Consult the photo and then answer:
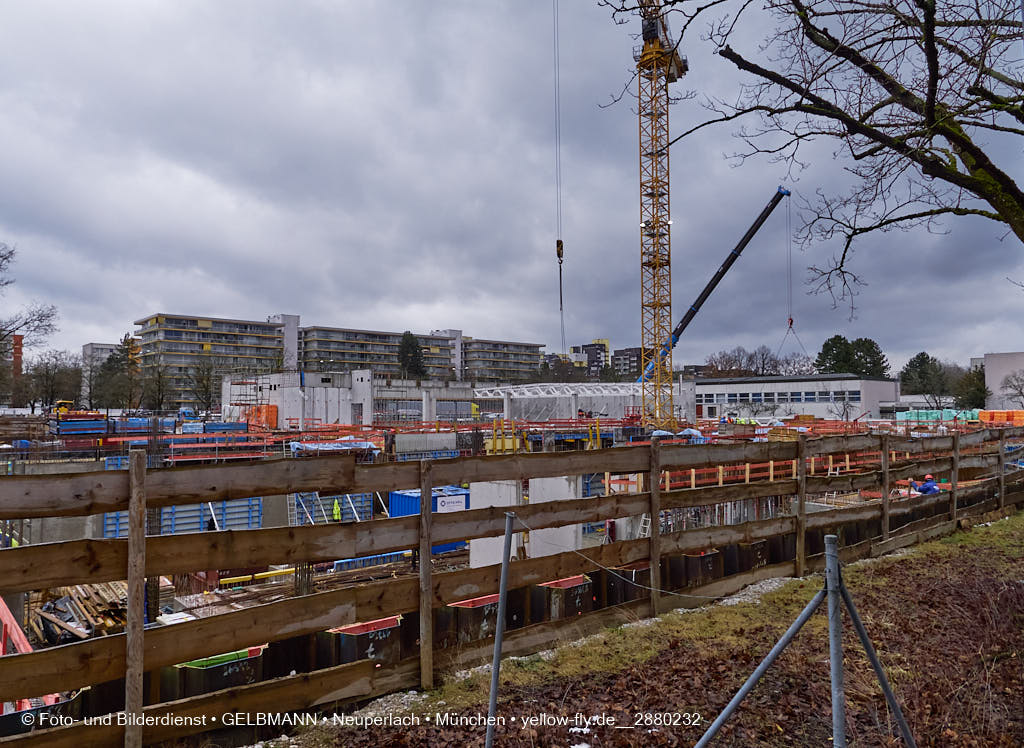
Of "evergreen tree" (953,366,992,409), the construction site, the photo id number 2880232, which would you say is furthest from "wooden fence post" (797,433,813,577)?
"evergreen tree" (953,366,992,409)

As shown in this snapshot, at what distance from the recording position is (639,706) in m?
4.29

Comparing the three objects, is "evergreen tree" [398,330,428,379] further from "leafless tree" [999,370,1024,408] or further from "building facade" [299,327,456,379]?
"leafless tree" [999,370,1024,408]

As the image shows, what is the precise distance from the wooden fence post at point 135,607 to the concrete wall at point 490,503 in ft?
25.7

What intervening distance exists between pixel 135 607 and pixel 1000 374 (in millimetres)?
87816

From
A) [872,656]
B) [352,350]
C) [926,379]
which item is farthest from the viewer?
[352,350]

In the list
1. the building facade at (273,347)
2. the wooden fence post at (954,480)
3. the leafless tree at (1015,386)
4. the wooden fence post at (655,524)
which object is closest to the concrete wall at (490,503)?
the wooden fence post at (655,524)

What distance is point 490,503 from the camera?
11562 millimetres

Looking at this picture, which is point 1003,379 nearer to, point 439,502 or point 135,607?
point 439,502

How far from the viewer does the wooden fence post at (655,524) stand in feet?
19.9

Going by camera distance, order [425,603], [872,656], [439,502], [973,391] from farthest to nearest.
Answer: [973,391] < [439,502] < [425,603] < [872,656]

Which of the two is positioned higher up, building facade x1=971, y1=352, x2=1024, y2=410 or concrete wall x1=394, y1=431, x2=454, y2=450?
building facade x1=971, y1=352, x2=1024, y2=410

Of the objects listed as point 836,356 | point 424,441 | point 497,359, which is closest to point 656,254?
point 424,441

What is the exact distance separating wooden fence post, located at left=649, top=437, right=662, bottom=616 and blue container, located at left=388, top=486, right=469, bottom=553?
30.7 ft

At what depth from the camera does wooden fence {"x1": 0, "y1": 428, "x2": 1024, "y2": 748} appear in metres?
3.33
